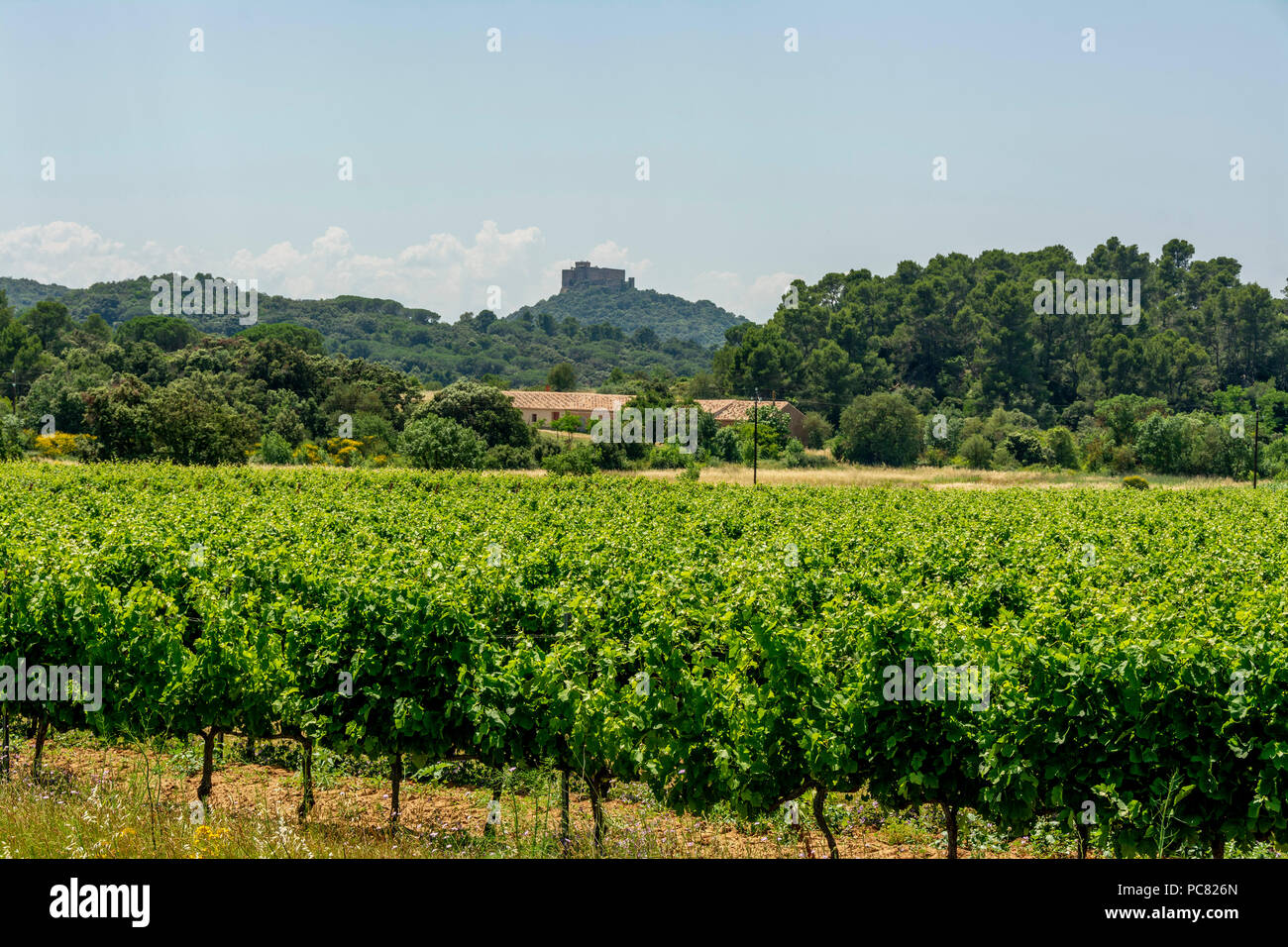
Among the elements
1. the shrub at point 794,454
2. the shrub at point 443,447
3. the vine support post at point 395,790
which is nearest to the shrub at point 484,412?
the shrub at point 443,447

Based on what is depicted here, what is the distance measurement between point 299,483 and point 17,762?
2739cm

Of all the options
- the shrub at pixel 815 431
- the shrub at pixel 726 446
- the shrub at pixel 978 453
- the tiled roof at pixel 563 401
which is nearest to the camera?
the shrub at pixel 978 453

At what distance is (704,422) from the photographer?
8294cm

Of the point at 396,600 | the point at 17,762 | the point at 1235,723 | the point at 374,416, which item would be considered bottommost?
the point at 17,762

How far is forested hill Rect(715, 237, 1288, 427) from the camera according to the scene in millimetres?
97125

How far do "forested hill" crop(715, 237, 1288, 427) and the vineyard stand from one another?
8710 centimetres

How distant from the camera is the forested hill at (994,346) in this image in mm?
97125

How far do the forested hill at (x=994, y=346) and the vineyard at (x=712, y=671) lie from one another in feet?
286

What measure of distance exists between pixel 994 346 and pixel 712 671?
99295mm

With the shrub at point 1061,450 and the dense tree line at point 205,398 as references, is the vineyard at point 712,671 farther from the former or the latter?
the shrub at point 1061,450

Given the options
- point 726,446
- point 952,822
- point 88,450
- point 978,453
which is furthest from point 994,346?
point 952,822

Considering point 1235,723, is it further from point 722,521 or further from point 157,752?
point 722,521

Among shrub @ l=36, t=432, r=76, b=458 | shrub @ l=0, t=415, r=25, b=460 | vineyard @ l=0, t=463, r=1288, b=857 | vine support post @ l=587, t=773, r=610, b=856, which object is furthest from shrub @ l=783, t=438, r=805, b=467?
vine support post @ l=587, t=773, r=610, b=856

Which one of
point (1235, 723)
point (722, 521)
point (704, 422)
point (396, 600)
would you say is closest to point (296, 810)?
point (396, 600)
